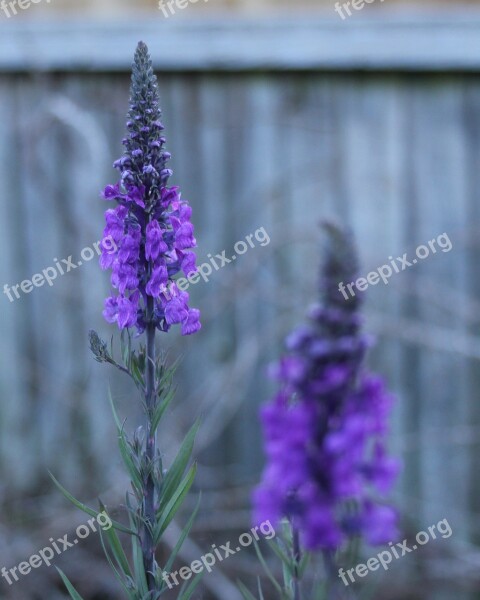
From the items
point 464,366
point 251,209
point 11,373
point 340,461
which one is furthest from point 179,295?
point 11,373

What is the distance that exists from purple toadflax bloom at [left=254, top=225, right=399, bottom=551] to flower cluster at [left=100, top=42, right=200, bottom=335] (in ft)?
1.72

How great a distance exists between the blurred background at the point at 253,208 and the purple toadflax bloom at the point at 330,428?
9.28 ft

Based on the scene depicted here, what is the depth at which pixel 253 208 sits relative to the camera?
3998 millimetres

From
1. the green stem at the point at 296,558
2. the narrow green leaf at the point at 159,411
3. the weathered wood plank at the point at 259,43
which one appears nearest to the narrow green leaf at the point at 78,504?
the narrow green leaf at the point at 159,411

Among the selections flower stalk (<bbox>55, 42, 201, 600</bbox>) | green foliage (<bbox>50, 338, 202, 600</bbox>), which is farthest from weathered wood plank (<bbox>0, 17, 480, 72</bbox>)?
green foliage (<bbox>50, 338, 202, 600</bbox>)

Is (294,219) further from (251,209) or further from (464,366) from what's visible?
(464,366)

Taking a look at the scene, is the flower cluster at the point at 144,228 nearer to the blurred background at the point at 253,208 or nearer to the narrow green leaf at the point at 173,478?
the narrow green leaf at the point at 173,478

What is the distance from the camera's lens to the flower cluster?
5.10 ft

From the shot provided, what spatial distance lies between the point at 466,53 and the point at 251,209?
4.27 ft

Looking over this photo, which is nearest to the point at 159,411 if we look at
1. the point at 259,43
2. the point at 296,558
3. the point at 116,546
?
the point at 116,546

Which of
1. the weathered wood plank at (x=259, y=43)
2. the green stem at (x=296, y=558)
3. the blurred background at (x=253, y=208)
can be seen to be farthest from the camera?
the blurred background at (x=253, y=208)

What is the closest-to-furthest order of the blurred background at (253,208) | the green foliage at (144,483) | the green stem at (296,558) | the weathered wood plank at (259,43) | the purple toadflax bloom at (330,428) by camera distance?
the purple toadflax bloom at (330,428)
the green stem at (296,558)
the green foliage at (144,483)
the weathered wood plank at (259,43)
the blurred background at (253,208)

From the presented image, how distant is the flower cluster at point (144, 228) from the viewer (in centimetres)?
156

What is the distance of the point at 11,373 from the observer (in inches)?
170
